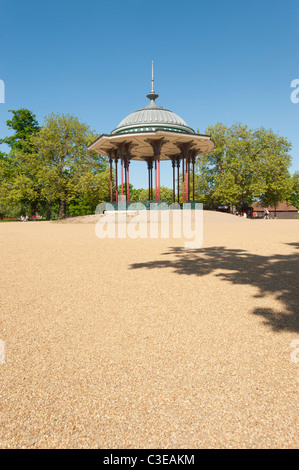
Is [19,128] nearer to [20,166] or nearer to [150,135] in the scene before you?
[20,166]

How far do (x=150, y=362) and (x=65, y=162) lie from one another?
3952cm

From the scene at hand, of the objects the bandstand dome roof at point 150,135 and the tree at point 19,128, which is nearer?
the bandstand dome roof at point 150,135

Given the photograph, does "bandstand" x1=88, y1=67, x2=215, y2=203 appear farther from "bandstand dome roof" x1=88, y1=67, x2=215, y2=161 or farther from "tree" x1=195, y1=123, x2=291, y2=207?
"tree" x1=195, y1=123, x2=291, y2=207

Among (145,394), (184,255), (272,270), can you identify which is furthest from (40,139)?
(145,394)

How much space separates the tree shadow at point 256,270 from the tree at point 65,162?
30.8 meters

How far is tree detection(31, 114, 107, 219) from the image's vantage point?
123 feet

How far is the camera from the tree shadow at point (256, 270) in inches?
158

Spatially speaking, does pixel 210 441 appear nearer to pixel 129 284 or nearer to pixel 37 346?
pixel 37 346

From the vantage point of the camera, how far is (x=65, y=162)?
127 feet
